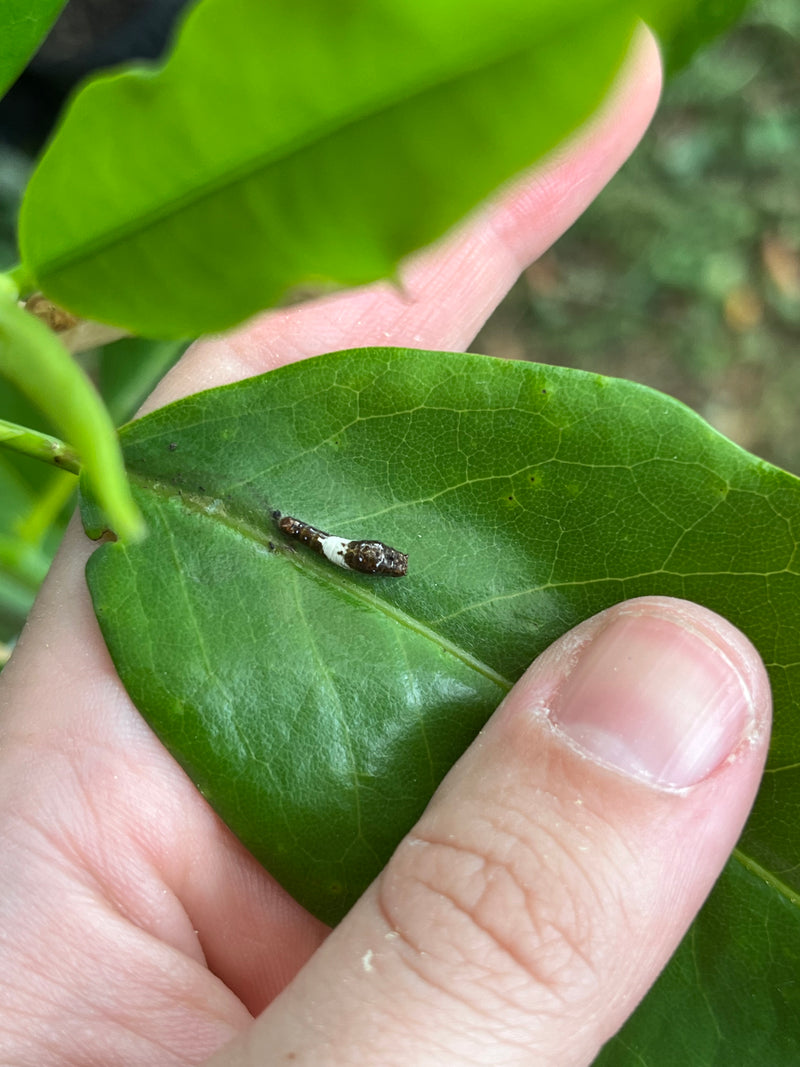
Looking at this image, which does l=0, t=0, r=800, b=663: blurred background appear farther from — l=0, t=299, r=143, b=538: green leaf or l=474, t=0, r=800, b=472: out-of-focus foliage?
l=0, t=299, r=143, b=538: green leaf

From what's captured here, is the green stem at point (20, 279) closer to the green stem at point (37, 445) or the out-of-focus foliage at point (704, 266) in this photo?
the green stem at point (37, 445)

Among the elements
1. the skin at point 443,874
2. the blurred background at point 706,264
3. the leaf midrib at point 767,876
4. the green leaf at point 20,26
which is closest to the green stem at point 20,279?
the green leaf at point 20,26

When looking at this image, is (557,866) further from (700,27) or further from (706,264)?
(706,264)

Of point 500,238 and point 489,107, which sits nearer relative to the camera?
point 489,107

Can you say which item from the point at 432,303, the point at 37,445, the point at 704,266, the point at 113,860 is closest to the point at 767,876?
the point at 113,860

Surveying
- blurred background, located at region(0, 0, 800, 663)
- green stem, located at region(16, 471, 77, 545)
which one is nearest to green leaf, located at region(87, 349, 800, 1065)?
green stem, located at region(16, 471, 77, 545)

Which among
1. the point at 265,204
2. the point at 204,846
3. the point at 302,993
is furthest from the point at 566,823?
the point at 265,204

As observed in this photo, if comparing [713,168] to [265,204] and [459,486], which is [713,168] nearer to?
[459,486]
